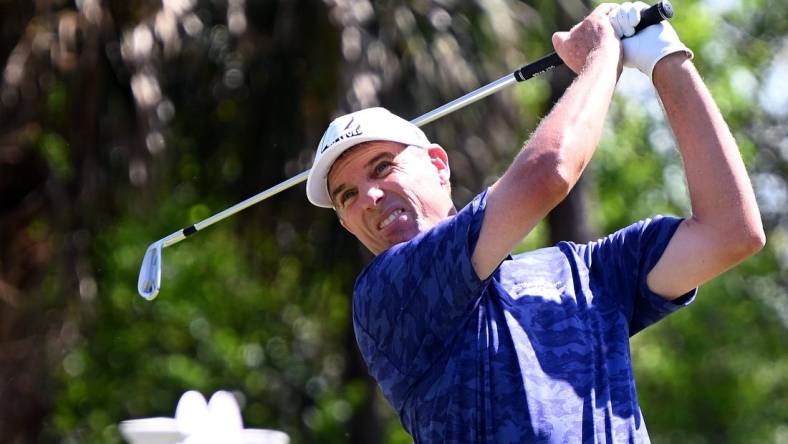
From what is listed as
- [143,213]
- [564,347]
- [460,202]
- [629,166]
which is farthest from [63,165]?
[629,166]

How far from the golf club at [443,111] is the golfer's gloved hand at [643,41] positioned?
2 cm

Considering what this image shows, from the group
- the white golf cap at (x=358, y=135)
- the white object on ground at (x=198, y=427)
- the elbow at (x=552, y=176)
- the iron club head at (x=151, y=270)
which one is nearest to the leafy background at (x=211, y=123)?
the iron club head at (x=151, y=270)

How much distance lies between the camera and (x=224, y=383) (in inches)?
606

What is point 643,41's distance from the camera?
10.5 feet

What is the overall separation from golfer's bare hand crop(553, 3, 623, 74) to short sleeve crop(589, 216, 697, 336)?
370mm

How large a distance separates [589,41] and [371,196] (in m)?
0.60

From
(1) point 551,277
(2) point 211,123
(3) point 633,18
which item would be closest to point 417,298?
(1) point 551,277

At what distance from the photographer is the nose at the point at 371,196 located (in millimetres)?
3352

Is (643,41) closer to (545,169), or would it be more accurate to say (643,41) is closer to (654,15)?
(654,15)

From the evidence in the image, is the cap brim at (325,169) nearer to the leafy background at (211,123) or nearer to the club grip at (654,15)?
the club grip at (654,15)

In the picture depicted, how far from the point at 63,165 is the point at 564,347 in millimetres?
4905

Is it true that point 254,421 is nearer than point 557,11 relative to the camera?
No

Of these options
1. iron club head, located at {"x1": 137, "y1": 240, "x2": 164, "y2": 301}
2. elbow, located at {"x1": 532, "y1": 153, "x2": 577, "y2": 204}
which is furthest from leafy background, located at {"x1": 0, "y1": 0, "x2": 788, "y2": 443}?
elbow, located at {"x1": 532, "y1": 153, "x2": 577, "y2": 204}

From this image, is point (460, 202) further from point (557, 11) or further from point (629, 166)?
point (629, 166)
